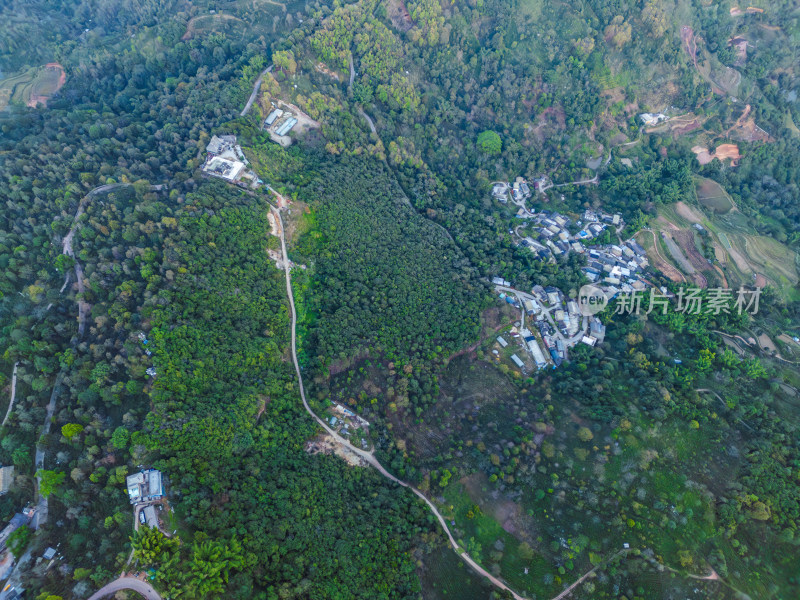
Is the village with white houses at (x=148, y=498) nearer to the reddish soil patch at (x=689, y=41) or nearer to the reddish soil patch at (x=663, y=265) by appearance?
the reddish soil patch at (x=663, y=265)

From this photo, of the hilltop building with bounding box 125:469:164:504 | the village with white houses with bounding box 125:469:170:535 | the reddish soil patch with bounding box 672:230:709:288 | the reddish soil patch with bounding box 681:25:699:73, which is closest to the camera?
the village with white houses with bounding box 125:469:170:535

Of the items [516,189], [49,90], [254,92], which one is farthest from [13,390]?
[516,189]

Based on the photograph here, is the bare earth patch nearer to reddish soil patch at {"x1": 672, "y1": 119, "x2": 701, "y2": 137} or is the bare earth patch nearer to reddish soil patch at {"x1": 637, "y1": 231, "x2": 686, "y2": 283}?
reddish soil patch at {"x1": 637, "y1": 231, "x2": 686, "y2": 283}

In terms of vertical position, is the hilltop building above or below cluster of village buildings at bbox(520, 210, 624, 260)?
above

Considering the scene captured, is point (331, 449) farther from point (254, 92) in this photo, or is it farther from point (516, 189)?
point (516, 189)

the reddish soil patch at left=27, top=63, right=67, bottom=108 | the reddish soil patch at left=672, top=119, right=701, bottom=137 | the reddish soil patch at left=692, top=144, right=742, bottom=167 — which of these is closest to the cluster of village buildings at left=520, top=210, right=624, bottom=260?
the reddish soil patch at left=692, top=144, right=742, bottom=167

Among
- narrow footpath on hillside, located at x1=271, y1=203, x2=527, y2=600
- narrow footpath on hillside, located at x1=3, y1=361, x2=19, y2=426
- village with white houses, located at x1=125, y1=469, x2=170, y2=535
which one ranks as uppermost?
narrow footpath on hillside, located at x1=3, y1=361, x2=19, y2=426
